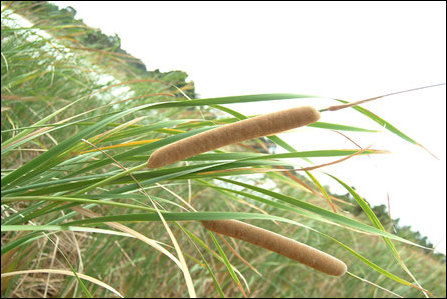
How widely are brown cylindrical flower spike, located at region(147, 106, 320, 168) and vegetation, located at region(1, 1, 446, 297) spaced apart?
0.08m

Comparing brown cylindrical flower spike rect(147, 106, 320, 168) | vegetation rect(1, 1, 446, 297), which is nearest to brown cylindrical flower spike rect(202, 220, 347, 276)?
vegetation rect(1, 1, 446, 297)

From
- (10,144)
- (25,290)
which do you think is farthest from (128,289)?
(10,144)

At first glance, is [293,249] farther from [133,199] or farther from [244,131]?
[133,199]

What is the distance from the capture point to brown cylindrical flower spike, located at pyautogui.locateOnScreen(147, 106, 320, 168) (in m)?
0.46

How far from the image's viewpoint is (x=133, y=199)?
2.37ft

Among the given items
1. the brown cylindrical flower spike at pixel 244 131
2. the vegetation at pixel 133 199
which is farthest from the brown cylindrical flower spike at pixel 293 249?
the brown cylindrical flower spike at pixel 244 131

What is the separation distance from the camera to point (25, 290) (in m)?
2.00

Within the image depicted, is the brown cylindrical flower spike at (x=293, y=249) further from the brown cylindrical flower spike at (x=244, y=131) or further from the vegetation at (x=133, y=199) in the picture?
the brown cylindrical flower spike at (x=244, y=131)

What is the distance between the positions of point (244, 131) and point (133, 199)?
322 millimetres

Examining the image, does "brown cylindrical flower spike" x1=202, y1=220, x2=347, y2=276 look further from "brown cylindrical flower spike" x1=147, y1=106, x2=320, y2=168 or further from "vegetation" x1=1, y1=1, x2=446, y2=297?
"brown cylindrical flower spike" x1=147, y1=106, x2=320, y2=168

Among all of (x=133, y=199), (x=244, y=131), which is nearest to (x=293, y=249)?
(x=244, y=131)

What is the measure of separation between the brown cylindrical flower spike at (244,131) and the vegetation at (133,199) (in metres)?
0.08

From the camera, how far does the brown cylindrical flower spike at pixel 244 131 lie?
1.51 feet

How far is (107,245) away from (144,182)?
1.33m
